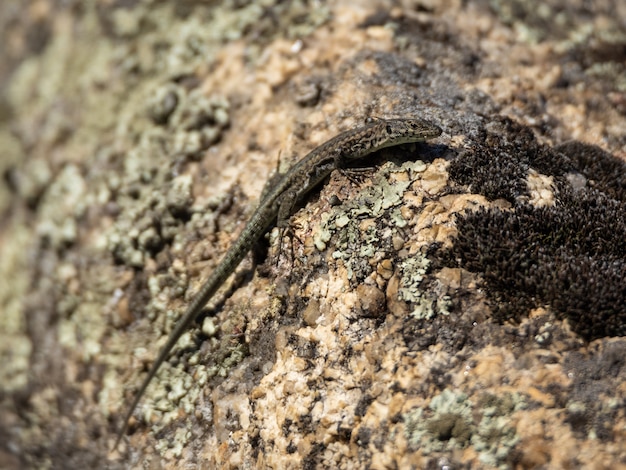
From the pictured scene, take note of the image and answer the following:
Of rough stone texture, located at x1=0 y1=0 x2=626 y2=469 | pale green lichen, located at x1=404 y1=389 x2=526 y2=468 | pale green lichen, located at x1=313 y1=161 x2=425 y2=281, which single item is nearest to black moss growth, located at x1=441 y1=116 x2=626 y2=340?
rough stone texture, located at x1=0 y1=0 x2=626 y2=469

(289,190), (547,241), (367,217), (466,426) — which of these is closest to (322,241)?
(367,217)

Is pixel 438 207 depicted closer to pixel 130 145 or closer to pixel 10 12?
pixel 130 145

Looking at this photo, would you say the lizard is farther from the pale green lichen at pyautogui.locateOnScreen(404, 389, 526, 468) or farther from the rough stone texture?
the pale green lichen at pyautogui.locateOnScreen(404, 389, 526, 468)

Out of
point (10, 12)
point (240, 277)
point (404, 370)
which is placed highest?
point (10, 12)

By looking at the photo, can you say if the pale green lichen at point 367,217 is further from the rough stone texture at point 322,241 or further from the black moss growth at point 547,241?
the black moss growth at point 547,241

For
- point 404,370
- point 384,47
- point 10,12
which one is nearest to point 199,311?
point 404,370

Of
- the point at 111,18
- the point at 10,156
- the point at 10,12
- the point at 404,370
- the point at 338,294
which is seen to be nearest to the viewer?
the point at 404,370
